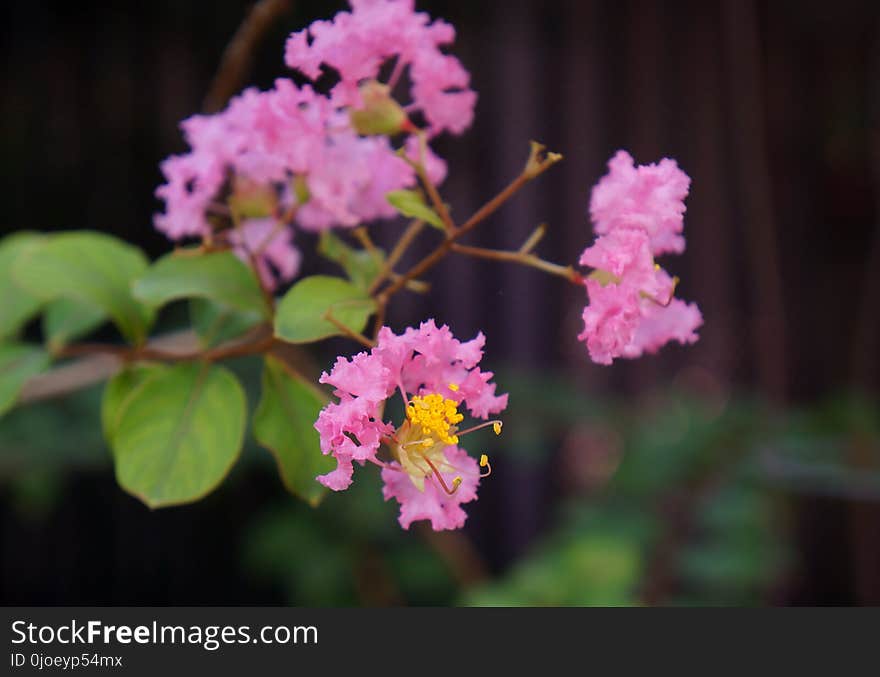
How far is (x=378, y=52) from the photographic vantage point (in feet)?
1.37

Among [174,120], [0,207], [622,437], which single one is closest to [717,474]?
[622,437]

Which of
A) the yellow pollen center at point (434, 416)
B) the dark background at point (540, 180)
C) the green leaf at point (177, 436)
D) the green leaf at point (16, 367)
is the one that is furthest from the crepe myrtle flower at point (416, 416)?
the dark background at point (540, 180)

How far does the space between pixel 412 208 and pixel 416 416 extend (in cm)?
10

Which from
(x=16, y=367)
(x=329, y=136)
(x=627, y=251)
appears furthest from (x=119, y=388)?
(x=627, y=251)

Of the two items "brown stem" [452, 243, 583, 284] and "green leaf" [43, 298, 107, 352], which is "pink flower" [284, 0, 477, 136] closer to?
"brown stem" [452, 243, 583, 284]

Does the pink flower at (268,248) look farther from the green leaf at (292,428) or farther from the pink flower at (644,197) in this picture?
the pink flower at (644,197)

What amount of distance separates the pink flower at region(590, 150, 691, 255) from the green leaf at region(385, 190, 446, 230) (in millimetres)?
69

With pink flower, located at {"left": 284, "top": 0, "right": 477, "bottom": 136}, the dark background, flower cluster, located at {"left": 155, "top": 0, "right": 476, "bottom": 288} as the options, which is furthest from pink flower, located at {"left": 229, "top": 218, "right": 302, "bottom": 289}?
the dark background

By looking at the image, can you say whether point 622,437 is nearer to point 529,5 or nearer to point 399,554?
point 399,554

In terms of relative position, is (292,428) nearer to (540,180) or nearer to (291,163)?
(291,163)

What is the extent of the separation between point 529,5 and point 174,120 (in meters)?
0.70

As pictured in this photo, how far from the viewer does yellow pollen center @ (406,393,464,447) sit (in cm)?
35

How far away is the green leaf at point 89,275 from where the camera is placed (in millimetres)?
504

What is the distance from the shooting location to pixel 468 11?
1.72 m
